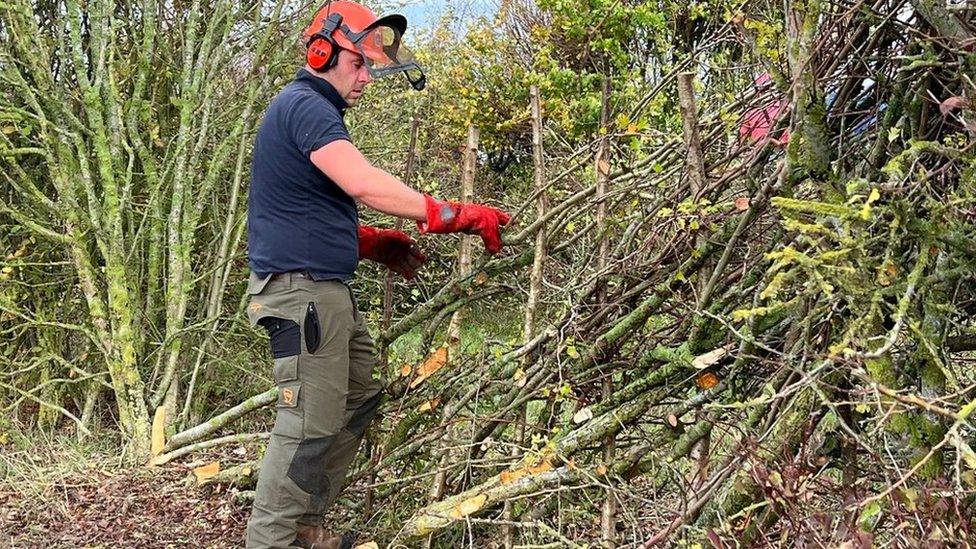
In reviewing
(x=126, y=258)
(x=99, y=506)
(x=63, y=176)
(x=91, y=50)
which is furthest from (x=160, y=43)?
(x=99, y=506)

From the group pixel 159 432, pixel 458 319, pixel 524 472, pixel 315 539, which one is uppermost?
pixel 458 319

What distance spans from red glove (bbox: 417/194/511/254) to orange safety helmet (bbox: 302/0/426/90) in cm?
62

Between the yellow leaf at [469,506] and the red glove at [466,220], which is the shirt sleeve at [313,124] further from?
the yellow leaf at [469,506]

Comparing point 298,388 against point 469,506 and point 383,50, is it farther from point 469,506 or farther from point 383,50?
point 383,50

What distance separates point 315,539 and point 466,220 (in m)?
1.44

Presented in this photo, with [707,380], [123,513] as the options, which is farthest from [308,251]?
[123,513]

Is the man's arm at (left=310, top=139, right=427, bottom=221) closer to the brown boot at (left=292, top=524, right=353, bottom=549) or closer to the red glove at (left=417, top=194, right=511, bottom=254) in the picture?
the red glove at (left=417, top=194, right=511, bottom=254)

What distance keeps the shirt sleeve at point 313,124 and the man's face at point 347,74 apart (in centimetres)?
22

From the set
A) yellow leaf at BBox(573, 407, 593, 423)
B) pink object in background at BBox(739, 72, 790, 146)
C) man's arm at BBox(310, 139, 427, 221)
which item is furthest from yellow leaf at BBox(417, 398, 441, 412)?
pink object in background at BBox(739, 72, 790, 146)

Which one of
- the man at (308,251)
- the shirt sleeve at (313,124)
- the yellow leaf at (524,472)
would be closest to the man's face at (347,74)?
the man at (308,251)

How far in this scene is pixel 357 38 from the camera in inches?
130

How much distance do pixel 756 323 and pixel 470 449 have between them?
4.44ft

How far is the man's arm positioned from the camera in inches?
119

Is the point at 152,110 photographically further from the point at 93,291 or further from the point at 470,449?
the point at 470,449
